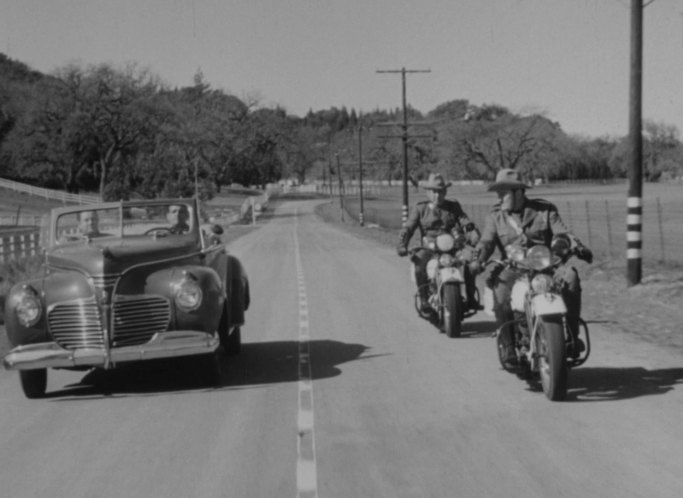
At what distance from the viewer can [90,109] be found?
Answer: 273ft

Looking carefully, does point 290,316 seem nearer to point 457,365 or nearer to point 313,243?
point 457,365

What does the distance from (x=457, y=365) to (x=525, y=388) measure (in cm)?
139

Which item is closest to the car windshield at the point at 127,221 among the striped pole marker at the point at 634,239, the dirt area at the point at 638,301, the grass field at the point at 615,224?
the grass field at the point at 615,224

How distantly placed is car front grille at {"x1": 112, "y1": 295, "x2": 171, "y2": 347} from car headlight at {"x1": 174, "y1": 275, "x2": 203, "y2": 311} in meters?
0.11

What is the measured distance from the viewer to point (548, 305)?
7258mm

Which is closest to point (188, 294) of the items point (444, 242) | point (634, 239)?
point (444, 242)

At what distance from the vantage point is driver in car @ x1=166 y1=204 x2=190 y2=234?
9736mm

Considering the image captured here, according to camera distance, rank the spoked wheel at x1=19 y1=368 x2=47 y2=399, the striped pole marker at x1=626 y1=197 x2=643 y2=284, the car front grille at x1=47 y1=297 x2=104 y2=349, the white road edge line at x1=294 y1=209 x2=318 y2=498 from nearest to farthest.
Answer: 1. the white road edge line at x1=294 y1=209 x2=318 y2=498
2. the car front grille at x1=47 y1=297 x2=104 y2=349
3. the spoked wheel at x1=19 y1=368 x2=47 y2=399
4. the striped pole marker at x1=626 y1=197 x2=643 y2=284

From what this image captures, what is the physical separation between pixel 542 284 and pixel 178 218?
13.3 feet

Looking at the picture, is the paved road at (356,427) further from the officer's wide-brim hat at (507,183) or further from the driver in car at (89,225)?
the officer's wide-brim hat at (507,183)

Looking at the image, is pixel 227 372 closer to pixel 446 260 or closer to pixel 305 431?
pixel 305 431

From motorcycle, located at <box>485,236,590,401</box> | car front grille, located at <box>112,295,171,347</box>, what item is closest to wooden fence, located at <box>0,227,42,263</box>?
car front grille, located at <box>112,295,171,347</box>

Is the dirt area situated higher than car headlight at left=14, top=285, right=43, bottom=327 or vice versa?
car headlight at left=14, top=285, right=43, bottom=327

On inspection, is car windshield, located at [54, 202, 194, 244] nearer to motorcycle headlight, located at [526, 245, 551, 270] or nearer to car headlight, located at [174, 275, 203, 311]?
car headlight, located at [174, 275, 203, 311]
